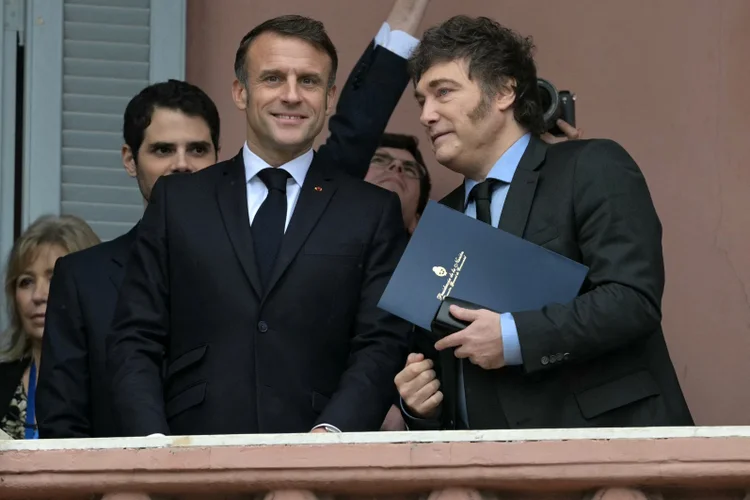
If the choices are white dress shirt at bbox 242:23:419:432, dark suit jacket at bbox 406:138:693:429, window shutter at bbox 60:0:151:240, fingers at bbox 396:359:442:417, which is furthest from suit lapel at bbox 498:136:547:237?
window shutter at bbox 60:0:151:240

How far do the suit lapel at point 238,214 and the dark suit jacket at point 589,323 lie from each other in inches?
15.4

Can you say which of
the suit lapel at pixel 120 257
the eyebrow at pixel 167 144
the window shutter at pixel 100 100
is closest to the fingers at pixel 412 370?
the suit lapel at pixel 120 257

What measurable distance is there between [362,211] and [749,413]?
1864 mm

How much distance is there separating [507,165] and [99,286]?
981mm

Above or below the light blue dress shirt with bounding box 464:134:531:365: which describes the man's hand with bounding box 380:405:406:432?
below

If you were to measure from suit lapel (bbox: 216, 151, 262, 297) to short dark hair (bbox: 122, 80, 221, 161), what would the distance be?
0.61 meters

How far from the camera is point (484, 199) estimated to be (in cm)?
372

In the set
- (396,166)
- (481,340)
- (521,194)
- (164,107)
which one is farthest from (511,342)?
(396,166)

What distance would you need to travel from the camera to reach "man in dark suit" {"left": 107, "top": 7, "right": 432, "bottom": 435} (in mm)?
3645

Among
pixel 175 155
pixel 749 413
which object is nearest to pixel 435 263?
pixel 175 155

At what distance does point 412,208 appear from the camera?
488 cm

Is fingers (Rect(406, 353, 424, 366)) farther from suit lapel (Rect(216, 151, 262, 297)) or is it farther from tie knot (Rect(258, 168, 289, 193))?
tie knot (Rect(258, 168, 289, 193))

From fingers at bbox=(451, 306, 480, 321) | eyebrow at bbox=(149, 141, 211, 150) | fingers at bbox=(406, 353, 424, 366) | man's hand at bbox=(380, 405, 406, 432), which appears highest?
eyebrow at bbox=(149, 141, 211, 150)

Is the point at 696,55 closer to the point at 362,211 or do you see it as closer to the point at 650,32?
the point at 650,32
